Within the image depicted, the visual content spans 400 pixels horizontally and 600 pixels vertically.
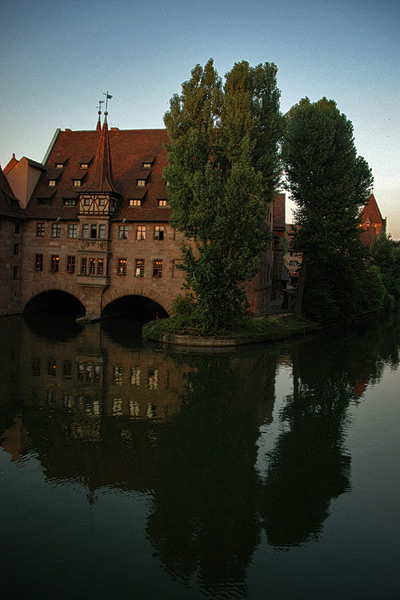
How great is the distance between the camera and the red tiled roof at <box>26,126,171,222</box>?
36562 millimetres

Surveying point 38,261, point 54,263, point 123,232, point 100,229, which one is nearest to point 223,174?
point 123,232

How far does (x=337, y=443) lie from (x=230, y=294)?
14219mm

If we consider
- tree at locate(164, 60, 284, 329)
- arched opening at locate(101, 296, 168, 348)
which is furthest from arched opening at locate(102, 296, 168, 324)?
tree at locate(164, 60, 284, 329)

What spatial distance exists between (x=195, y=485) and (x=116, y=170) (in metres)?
32.7

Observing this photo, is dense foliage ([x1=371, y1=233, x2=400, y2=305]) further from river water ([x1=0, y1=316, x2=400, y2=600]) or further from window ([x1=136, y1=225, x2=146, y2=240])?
river water ([x1=0, y1=316, x2=400, y2=600])

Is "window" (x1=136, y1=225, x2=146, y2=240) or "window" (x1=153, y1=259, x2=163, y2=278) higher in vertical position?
"window" (x1=136, y1=225, x2=146, y2=240)

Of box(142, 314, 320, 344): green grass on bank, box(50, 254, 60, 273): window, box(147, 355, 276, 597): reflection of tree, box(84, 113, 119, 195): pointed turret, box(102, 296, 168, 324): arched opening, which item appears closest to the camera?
box(147, 355, 276, 597): reflection of tree

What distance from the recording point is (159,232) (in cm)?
3622

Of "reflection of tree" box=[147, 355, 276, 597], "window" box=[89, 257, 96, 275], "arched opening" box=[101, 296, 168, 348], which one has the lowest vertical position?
"reflection of tree" box=[147, 355, 276, 597]

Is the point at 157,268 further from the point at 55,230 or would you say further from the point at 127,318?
the point at 55,230

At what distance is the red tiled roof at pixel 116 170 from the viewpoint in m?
36.6

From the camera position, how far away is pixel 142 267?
36688 mm

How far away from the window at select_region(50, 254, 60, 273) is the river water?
1707 cm

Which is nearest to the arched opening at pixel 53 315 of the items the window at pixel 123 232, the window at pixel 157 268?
the window at pixel 157 268
